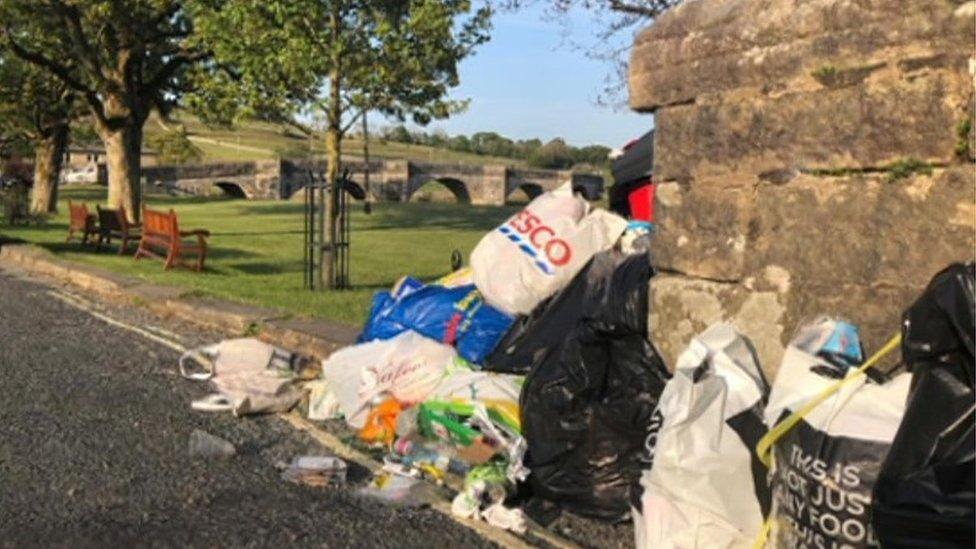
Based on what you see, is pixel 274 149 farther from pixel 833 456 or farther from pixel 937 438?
pixel 937 438

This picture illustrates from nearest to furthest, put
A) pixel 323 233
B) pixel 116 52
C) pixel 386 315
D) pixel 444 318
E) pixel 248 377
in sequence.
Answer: pixel 444 318
pixel 386 315
pixel 248 377
pixel 323 233
pixel 116 52

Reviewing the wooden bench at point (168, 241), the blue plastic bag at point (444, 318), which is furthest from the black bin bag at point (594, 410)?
the wooden bench at point (168, 241)

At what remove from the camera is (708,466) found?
306 centimetres

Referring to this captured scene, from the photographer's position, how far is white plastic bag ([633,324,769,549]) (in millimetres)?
3057

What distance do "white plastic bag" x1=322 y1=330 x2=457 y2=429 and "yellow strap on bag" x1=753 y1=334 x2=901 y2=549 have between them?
88.8 inches

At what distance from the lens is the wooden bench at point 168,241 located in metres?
14.2

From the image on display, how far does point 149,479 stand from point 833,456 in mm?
2796

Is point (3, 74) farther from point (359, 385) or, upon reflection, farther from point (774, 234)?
point (774, 234)

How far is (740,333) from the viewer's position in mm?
3627

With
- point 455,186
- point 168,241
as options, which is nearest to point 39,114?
point 168,241

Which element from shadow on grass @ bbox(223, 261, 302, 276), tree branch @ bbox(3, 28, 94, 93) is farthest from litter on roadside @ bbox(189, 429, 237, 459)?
tree branch @ bbox(3, 28, 94, 93)

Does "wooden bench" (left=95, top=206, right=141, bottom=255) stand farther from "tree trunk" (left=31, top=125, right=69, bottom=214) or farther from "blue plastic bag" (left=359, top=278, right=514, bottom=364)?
"tree trunk" (left=31, top=125, right=69, bottom=214)

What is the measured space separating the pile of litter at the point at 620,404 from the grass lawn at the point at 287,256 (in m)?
2.99

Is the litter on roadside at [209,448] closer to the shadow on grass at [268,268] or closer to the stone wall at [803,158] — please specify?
the stone wall at [803,158]
